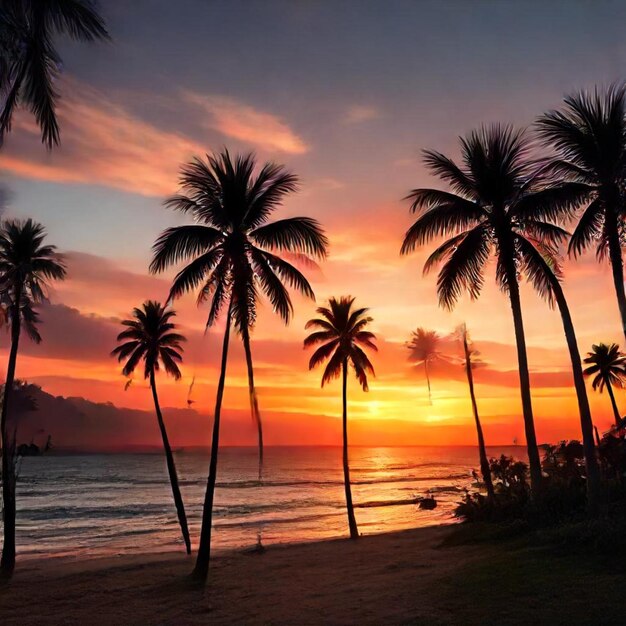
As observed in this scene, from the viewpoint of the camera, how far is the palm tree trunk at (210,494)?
18.1 meters

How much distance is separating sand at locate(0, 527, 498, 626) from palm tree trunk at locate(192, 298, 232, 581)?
64 cm

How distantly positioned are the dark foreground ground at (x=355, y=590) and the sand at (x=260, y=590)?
0.04 meters

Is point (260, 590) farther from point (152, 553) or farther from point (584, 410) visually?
point (152, 553)

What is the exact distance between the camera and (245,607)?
14250mm

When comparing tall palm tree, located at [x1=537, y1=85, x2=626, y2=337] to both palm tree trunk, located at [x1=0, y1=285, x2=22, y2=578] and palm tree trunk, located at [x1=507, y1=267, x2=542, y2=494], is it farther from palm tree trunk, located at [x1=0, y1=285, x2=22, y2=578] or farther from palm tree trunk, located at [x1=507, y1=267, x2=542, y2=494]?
palm tree trunk, located at [x1=0, y1=285, x2=22, y2=578]

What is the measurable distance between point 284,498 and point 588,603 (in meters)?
65.7

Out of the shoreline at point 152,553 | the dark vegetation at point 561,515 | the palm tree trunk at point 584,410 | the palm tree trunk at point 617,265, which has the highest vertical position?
the palm tree trunk at point 617,265

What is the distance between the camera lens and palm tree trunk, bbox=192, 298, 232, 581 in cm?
1806

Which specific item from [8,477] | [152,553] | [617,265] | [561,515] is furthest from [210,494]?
[617,265]

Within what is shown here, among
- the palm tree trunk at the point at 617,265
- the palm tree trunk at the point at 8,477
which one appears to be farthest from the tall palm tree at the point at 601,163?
the palm tree trunk at the point at 8,477

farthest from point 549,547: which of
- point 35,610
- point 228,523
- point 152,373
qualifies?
point 228,523

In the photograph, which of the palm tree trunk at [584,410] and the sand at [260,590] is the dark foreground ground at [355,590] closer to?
the sand at [260,590]

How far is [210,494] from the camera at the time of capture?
18.7m

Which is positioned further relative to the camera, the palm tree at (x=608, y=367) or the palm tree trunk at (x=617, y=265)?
the palm tree at (x=608, y=367)
